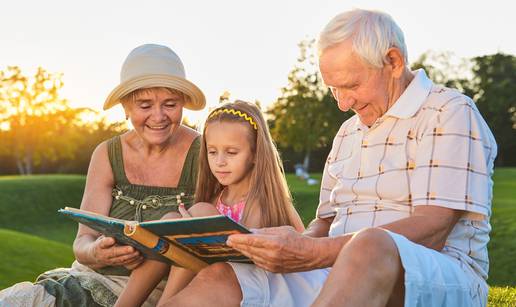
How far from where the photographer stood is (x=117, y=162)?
459 cm

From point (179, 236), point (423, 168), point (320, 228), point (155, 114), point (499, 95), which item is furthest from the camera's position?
point (499, 95)

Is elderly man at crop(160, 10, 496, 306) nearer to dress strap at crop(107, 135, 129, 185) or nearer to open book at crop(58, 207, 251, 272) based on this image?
open book at crop(58, 207, 251, 272)

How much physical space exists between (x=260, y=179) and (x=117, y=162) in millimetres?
897

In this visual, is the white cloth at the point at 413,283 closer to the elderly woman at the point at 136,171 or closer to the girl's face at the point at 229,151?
the girl's face at the point at 229,151

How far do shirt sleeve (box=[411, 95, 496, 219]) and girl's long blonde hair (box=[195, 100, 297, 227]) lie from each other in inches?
36.6

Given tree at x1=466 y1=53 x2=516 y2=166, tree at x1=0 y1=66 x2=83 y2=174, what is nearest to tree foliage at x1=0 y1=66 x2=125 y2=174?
tree at x1=0 y1=66 x2=83 y2=174

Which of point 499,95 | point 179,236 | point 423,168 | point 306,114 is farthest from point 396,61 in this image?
point 499,95

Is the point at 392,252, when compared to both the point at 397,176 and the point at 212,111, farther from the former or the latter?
the point at 212,111

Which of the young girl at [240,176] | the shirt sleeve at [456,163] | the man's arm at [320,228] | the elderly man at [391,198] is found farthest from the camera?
the young girl at [240,176]

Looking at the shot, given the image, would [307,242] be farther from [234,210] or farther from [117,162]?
[117,162]

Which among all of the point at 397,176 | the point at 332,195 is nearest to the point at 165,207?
the point at 332,195

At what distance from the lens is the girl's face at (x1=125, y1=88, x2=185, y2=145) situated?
4.34 m

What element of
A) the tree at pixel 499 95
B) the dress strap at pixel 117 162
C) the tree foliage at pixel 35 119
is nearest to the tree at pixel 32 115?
the tree foliage at pixel 35 119

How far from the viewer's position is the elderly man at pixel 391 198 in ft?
9.43
